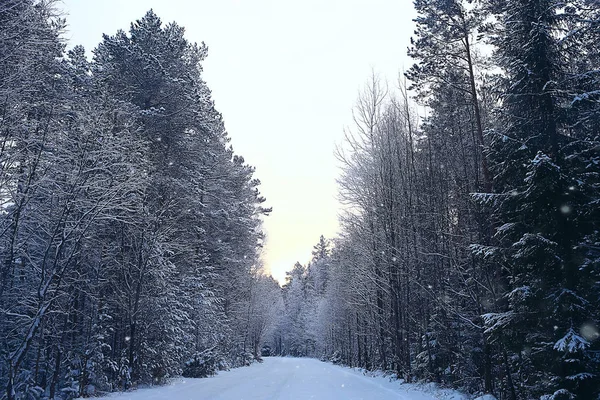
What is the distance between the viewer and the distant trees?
9.91 m

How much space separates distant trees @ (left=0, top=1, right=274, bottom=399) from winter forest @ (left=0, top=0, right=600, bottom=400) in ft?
0.33

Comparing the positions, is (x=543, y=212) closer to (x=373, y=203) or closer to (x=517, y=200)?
(x=517, y=200)

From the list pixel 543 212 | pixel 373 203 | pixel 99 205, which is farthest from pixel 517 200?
pixel 373 203

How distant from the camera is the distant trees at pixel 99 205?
9.91 metres

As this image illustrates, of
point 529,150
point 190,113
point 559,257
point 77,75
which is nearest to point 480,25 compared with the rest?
point 529,150

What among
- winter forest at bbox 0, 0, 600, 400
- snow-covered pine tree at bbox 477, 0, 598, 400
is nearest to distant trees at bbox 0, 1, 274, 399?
winter forest at bbox 0, 0, 600, 400

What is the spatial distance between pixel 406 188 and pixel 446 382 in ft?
30.7

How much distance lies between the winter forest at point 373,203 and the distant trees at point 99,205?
0.33 feet

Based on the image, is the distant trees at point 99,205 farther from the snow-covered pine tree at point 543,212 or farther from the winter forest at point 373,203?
the snow-covered pine tree at point 543,212

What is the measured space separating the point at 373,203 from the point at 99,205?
15.9 metres

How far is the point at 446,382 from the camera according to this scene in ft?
52.1

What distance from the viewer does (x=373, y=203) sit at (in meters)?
23.3

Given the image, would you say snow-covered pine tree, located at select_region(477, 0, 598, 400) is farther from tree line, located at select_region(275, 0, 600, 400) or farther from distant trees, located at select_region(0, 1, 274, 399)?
distant trees, located at select_region(0, 1, 274, 399)

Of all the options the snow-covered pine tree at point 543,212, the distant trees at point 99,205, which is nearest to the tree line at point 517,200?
the snow-covered pine tree at point 543,212
